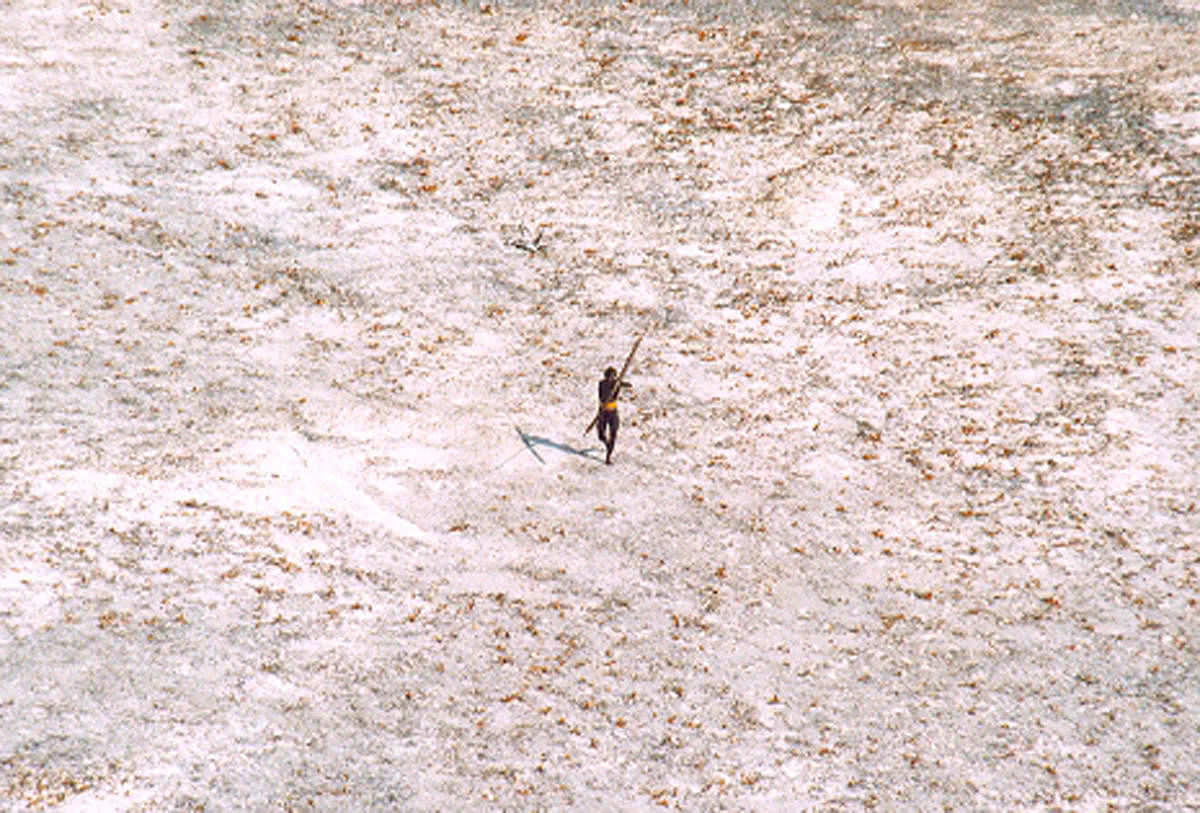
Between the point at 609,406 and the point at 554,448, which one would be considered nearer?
the point at 609,406

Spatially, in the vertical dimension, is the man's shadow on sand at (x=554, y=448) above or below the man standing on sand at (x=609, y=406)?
below

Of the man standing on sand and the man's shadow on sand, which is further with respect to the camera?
the man's shadow on sand

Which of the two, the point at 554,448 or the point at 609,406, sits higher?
the point at 609,406

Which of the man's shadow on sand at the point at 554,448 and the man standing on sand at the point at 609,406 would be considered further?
the man's shadow on sand at the point at 554,448

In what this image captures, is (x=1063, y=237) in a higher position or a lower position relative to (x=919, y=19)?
lower

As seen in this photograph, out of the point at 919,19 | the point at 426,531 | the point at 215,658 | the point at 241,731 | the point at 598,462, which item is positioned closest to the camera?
the point at 241,731

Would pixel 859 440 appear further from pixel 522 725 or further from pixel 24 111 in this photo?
pixel 24 111

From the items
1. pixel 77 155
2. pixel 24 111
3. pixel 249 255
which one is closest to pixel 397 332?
pixel 249 255

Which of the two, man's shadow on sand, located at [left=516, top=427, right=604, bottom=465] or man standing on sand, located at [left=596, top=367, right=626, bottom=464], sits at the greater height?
man standing on sand, located at [left=596, top=367, right=626, bottom=464]
